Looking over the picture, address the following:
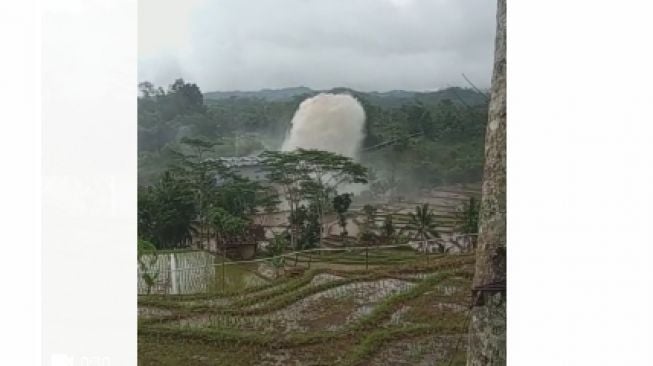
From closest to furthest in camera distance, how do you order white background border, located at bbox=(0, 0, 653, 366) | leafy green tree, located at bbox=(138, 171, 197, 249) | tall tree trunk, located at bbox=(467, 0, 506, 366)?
white background border, located at bbox=(0, 0, 653, 366) → tall tree trunk, located at bbox=(467, 0, 506, 366) → leafy green tree, located at bbox=(138, 171, 197, 249)

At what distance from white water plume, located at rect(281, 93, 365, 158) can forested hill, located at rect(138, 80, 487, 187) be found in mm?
28

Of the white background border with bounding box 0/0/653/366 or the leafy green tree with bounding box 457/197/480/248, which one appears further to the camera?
the leafy green tree with bounding box 457/197/480/248

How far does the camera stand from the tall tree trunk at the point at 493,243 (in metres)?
Answer: 2.89

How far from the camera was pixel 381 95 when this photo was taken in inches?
121

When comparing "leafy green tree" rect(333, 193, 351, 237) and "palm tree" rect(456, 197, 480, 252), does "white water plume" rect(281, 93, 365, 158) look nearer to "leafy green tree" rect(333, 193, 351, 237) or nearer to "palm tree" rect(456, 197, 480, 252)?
"leafy green tree" rect(333, 193, 351, 237)

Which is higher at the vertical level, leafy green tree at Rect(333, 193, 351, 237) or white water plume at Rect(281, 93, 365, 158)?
white water plume at Rect(281, 93, 365, 158)

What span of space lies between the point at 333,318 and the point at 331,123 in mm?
724

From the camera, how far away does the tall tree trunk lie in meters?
2.89

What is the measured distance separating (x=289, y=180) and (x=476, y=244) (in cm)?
75

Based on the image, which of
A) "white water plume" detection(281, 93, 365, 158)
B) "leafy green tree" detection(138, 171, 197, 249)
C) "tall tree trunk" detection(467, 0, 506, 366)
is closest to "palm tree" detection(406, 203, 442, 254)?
"tall tree trunk" detection(467, 0, 506, 366)
